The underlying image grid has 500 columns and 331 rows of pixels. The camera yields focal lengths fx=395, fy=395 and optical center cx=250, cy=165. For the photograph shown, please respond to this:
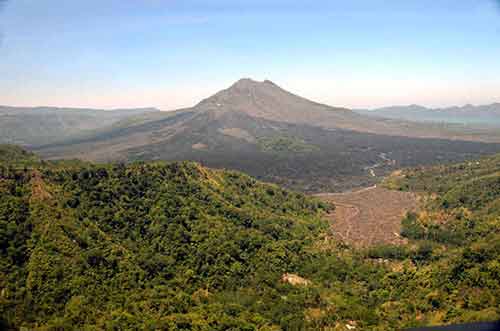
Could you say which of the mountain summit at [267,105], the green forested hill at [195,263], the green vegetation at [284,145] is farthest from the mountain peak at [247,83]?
the green forested hill at [195,263]

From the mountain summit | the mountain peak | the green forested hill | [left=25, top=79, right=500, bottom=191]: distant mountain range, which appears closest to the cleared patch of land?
the green forested hill

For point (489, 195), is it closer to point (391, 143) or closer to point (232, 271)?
point (232, 271)

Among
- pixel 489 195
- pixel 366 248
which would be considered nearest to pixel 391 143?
pixel 489 195

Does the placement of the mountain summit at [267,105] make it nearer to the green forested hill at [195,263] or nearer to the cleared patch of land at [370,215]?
the cleared patch of land at [370,215]

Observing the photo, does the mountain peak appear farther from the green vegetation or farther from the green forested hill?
the green forested hill

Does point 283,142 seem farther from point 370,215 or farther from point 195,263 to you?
point 195,263

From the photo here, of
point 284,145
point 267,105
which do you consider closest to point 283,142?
point 284,145

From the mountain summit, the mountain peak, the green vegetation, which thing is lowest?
the green vegetation
